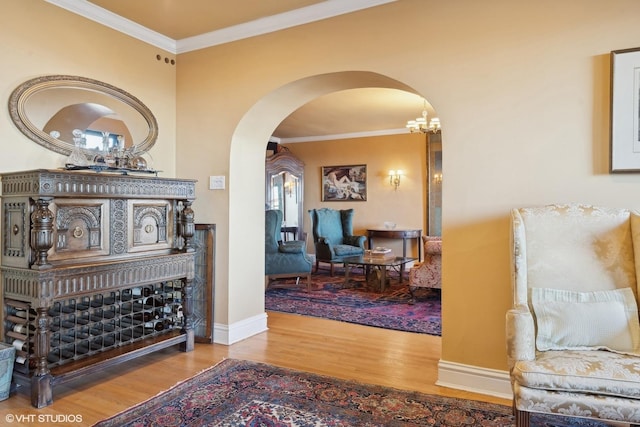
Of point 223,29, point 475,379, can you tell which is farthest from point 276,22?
point 475,379

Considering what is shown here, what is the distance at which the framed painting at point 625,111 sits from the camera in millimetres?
2232

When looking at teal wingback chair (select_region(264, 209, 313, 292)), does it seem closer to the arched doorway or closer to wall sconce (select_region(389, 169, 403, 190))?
the arched doorway

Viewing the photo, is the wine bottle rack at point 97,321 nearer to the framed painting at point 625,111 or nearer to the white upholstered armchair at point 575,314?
the white upholstered armchair at point 575,314

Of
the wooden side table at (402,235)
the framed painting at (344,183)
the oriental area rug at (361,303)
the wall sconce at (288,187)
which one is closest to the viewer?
the oriental area rug at (361,303)

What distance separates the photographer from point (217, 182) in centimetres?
359

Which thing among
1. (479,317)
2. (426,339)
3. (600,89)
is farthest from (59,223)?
(600,89)

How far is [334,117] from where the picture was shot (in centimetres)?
673

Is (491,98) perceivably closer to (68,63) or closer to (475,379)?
(475,379)

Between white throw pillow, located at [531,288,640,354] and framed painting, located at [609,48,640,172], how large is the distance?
713 mm

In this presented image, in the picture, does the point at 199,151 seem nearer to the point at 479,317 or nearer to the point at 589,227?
the point at 479,317

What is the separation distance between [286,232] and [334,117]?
7.96 ft

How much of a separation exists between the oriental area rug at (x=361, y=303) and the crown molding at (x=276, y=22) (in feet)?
9.17

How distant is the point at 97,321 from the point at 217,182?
1.41 meters
